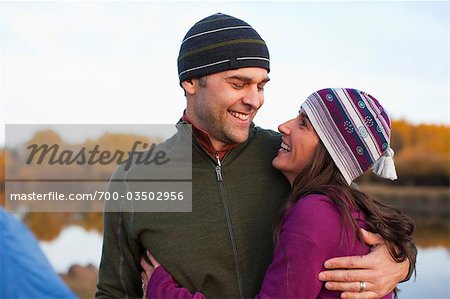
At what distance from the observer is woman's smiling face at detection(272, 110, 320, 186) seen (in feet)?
8.90

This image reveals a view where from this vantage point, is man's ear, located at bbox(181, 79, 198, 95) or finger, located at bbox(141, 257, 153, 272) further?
man's ear, located at bbox(181, 79, 198, 95)

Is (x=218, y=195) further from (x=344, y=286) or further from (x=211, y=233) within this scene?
(x=344, y=286)

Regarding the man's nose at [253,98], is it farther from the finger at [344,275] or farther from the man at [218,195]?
the finger at [344,275]

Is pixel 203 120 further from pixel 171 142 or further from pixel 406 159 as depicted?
pixel 406 159

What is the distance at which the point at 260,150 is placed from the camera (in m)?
3.05

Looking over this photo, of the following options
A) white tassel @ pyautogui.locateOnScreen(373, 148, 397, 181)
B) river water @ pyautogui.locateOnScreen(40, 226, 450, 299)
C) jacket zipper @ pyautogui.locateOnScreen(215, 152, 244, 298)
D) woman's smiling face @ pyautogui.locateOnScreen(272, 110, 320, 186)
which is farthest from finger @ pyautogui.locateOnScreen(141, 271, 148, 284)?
river water @ pyautogui.locateOnScreen(40, 226, 450, 299)

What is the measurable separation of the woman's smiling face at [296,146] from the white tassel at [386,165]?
1.00ft

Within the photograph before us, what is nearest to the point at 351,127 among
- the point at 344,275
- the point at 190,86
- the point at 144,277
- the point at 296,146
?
the point at 296,146

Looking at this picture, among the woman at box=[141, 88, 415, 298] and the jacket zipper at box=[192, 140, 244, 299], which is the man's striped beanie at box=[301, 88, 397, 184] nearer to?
the woman at box=[141, 88, 415, 298]

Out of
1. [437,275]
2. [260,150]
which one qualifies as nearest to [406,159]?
[437,275]

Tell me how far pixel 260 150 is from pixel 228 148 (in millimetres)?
159

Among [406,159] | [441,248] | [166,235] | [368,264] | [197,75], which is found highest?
[406,159]

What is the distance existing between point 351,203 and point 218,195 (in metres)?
0.61

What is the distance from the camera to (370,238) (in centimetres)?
250
